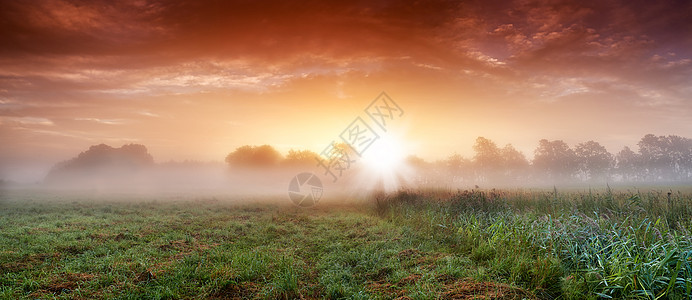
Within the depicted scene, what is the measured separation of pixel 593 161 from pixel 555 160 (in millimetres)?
8496

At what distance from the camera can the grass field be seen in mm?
5379

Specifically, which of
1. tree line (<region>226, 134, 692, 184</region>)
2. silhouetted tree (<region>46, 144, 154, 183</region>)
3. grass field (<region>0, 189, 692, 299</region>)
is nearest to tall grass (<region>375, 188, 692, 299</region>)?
grass field (<region>0, 189, 692, 299</region>)

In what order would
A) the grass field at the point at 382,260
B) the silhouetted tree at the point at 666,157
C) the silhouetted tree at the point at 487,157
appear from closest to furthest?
the grass field at the point at 382,260
the silhouetted tree at the point at 666,157
the silhouetted tree at the point at 487,157

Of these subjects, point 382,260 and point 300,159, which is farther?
point 300,159

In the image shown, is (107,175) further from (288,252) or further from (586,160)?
(586,160)

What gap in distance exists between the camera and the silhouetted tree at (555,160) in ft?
251

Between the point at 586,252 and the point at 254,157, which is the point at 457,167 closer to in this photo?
the point at 254,157

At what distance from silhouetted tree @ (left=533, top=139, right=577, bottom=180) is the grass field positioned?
79208 mm

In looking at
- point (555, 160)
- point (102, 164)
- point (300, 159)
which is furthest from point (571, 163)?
point (102, 164)

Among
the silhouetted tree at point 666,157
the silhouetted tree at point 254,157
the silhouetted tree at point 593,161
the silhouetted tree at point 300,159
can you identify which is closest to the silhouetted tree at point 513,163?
the silhouetted tree at point 593,161

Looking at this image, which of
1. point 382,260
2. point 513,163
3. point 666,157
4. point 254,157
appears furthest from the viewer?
point 254,157

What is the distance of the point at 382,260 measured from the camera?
7.58 metres

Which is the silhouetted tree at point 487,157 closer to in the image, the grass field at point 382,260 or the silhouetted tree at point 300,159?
the silhouetted tree at point 300,159

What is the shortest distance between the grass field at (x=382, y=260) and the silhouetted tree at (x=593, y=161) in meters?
82.6
